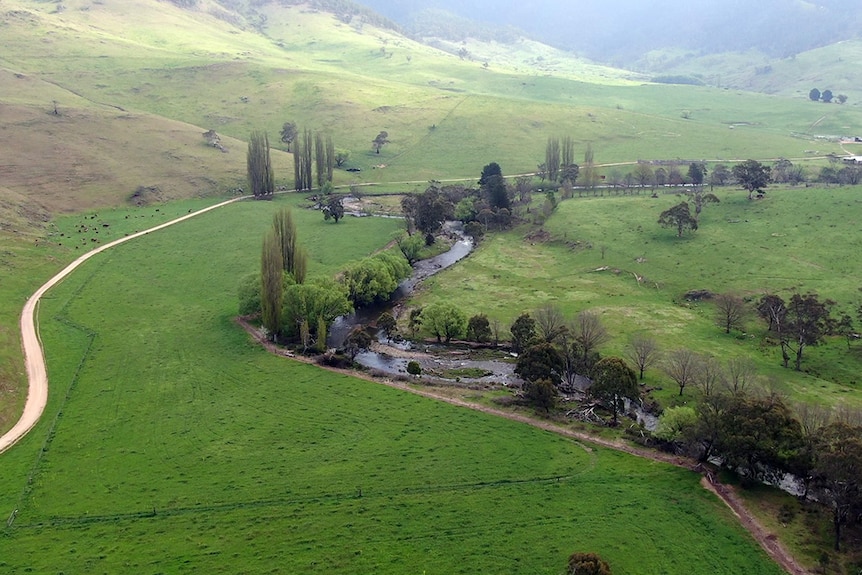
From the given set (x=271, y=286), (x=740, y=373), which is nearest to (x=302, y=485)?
(x=271, y=286)

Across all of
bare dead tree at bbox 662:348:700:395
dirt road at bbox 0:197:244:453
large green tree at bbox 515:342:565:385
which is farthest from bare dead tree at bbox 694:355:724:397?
dirt road at bbox 0:197:244:453

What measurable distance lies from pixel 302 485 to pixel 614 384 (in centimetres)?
3536

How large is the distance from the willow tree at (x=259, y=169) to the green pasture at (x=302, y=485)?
104m

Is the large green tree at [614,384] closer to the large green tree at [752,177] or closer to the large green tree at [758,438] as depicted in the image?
the large green tree at [758,438]

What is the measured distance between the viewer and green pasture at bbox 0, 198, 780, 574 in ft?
170

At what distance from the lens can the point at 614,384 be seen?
70.8m

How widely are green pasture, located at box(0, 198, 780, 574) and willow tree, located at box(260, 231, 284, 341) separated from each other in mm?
5603

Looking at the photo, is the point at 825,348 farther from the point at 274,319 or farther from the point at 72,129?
the point at 72,129

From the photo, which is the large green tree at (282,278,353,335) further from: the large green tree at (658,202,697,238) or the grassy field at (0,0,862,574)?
the large green tree at (658,202,697,238)

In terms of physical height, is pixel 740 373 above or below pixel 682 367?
below

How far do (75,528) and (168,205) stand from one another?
13503cm

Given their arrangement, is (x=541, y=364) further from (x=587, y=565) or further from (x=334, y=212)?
(x=334, y=212)

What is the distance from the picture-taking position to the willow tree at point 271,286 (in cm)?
9225

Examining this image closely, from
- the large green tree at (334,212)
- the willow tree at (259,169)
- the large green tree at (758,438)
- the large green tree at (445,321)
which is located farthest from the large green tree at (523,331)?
the willow tree at (259,169)
